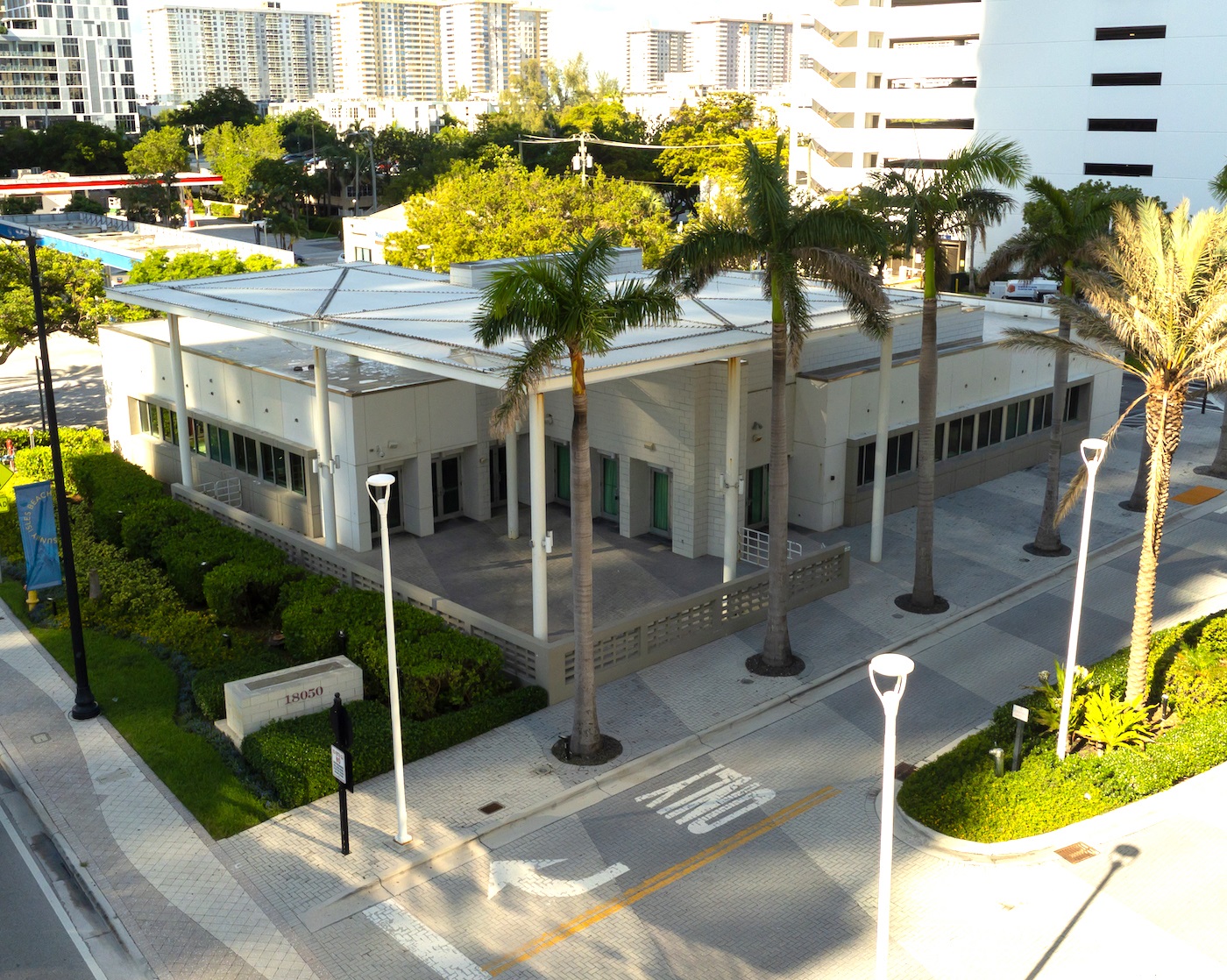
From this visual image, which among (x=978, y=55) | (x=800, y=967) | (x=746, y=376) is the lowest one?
(x=800, y=967)

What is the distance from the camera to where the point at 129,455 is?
36.4 meters

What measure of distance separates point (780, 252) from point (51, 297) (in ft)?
94.5

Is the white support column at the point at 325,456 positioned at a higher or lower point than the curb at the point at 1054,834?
higher

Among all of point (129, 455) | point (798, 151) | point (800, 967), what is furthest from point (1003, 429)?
point (798, 151)

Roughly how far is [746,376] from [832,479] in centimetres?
399

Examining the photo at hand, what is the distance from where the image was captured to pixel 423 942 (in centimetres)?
1523

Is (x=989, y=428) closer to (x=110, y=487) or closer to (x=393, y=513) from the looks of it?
(x=393, y=513)

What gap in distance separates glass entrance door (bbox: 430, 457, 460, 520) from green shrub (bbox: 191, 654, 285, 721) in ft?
27.1

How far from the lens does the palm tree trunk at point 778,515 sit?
21156mm

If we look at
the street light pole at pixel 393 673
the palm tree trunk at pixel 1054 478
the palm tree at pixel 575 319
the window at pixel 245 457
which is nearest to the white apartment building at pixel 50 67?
the window at pixel 245 457

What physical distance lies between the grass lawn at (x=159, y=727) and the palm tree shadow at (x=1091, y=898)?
11.1m

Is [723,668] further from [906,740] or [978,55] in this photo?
[978,55]

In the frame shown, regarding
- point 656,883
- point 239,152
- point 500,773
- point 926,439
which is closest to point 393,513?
point 500,773

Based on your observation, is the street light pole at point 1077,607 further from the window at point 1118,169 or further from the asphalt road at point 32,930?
the window at point 1118,169
